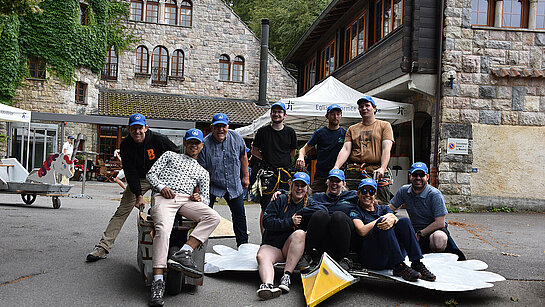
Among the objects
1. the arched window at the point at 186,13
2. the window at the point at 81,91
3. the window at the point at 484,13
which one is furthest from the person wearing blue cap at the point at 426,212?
the arched window at the point at 186,13

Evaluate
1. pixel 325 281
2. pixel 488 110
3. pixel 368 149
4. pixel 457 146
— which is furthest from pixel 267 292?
pixel 488 110

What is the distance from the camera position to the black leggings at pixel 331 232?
16.3ft

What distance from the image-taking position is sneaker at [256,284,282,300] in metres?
4.68

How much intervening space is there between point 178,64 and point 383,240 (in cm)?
2697

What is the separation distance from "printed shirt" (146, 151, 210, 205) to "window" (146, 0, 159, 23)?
2637cm

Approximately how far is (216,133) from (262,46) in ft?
84.0

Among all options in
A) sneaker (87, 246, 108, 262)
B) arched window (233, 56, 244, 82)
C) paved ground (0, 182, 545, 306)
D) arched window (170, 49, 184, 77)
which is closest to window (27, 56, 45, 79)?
arched window (170, 49, 184, 77)

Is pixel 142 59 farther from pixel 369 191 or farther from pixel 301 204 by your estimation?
pixel 369 191

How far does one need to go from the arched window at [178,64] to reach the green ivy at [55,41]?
4.10 m

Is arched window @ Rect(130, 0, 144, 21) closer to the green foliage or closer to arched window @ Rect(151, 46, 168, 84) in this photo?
arched window @ Rect(151, 46, 168, 84)

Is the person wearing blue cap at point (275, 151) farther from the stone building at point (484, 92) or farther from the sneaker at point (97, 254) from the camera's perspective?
the stone building at point (484, 92)

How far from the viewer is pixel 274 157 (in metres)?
6.74

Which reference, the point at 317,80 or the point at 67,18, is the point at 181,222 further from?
the point at 67,18

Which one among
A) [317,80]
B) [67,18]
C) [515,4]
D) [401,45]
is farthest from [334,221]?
[67,18]
